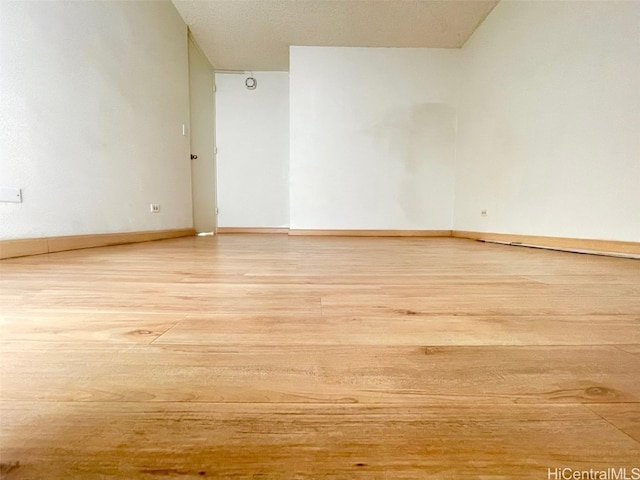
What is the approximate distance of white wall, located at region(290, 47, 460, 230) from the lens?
155 inches

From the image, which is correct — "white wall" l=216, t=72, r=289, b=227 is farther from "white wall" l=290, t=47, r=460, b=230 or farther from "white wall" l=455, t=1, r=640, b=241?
"white wall" l=455, t=1, r=640, b=241

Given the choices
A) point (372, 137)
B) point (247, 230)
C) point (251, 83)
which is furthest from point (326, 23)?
point (247, 230)

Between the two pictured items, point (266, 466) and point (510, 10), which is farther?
point (510, 10)

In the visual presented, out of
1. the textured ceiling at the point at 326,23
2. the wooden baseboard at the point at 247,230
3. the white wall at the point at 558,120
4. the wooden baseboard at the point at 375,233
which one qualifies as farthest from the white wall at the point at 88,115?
the white wall at the point at 558,120

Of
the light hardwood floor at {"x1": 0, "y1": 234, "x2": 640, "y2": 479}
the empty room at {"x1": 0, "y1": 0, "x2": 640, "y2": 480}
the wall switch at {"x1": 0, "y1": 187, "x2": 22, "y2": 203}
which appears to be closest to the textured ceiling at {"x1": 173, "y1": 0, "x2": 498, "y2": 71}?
the empty room at {"x1": 0, "y1": 0, "x2": 640, "y2": 480}

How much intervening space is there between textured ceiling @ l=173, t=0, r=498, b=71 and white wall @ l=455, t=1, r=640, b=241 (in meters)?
0.38

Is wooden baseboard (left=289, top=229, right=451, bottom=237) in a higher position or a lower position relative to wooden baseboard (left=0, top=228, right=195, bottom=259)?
lower

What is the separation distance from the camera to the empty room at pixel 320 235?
310 mm

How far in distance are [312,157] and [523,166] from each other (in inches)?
91.5

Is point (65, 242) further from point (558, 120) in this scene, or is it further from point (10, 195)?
point (558, 120)

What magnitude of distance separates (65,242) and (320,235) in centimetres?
266

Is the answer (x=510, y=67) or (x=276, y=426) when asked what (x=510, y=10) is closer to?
(x=510, y=67)

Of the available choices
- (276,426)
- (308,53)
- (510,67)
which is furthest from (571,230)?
(308,53)

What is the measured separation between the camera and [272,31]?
3.62m
